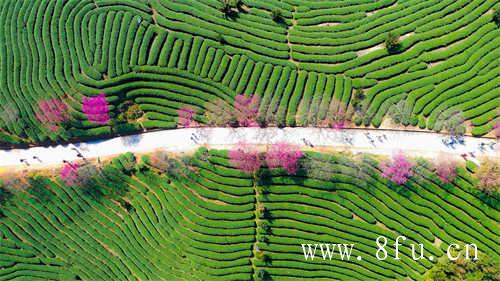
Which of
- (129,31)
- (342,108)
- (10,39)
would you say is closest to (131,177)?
(129,31)

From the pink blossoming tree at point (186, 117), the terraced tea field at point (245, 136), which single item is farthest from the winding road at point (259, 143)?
the pink blossoming tree at point (186, 117)

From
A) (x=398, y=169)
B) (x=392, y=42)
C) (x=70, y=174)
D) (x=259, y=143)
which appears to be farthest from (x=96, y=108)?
(x=398, y=169)

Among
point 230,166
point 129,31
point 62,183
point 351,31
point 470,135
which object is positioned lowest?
→ point 62,183

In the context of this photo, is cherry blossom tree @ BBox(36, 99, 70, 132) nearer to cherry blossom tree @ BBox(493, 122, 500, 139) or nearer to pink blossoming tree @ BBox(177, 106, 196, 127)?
pink blossoming tree @ BBox(177, 106, 196, 127)

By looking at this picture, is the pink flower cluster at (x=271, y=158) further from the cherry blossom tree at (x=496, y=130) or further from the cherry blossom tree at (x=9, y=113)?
the cherry blossom tree at (x=9, y=113)

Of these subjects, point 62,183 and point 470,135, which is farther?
point 62,183

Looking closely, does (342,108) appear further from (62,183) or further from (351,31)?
(62,183)

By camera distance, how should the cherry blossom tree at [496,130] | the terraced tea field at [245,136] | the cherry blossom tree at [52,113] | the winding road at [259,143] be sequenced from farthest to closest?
the cherry blossom tree at [52,113], the terraced tea field at [245,136], the winding road at [259,143], the cherry blossom tree at [496,130]

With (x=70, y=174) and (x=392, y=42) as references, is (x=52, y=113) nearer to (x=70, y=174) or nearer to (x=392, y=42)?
(x=70, y=174)
